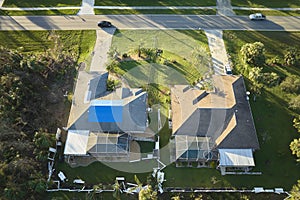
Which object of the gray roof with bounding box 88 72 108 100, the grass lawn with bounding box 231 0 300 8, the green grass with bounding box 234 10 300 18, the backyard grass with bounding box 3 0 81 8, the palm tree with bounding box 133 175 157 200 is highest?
the grass lawn with bounding box 231 0 300 8

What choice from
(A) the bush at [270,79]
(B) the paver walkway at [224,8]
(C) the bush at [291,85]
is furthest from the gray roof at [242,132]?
(B) the paver walkway at [224,8]

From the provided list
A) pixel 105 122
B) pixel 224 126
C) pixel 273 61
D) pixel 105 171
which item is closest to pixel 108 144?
pixel 105 122

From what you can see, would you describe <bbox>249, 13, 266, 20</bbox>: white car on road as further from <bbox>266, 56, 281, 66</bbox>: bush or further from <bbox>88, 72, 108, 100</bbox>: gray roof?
<bbox>88, 72, 108, 100</bbox>: gray roof

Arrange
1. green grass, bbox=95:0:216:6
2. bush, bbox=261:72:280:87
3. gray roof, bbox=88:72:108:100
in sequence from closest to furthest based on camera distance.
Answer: gray roof, bbox=88:72:108:100
bush, bbox=261:72:280:87
green grass, bbox=95:0:216:6

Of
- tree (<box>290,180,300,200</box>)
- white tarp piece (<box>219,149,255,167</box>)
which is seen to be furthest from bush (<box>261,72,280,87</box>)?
tree (<box>290,180,300,200</box>)

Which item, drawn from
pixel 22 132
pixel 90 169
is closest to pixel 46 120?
pixel 22 132

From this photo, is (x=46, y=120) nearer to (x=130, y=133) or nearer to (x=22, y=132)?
(x=22, y=132)
